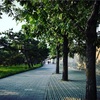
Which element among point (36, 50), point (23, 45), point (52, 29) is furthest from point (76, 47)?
point (36, 50)

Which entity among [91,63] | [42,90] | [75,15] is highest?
[75,15]

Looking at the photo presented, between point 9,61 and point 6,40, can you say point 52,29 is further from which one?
point 9,61

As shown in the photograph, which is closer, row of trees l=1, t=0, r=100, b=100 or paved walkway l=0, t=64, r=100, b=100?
row of trees l=1, t=0, r=100, b=100

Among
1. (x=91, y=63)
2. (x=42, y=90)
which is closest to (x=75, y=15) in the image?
(x=91, y=63)

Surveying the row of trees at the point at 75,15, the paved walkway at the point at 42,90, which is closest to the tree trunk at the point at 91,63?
the row of trees at the point at 75,15

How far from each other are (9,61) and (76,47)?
29.8 m

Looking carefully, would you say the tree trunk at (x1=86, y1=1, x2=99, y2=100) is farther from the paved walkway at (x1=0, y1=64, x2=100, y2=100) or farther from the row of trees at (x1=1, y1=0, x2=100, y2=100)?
the paved walkway at (x1=0, y1=64, x2=100, y2=100)

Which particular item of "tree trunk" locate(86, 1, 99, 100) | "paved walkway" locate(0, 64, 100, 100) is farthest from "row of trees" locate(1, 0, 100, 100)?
"paved walkway" locate(0, 64, 100, 100)

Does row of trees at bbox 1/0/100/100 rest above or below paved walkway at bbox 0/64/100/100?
above

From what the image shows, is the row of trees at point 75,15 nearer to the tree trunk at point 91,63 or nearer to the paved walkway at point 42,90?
the tree trunk at point 91,63

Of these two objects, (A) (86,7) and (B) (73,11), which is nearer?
(A) (86,7)

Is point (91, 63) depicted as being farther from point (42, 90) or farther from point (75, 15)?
point (42, 90)

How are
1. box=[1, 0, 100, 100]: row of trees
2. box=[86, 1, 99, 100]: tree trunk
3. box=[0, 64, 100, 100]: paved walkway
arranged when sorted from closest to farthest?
box=[1, 0, 100, 100]: row of trees < box=[86, 1, 99, 100]: tree trunk < box=[0, 64, 100, 100]: paved walkway

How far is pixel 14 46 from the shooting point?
1625 inches
